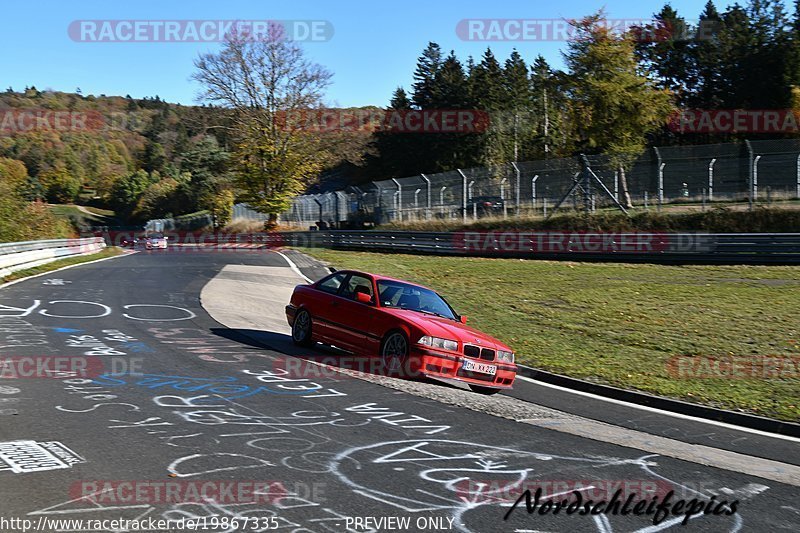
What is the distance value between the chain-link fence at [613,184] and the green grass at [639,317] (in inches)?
150

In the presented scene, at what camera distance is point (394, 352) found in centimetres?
1064

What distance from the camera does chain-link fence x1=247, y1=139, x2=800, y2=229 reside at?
80.7 ft

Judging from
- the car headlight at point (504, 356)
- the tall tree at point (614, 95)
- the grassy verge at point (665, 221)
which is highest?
the tall tree at point (614, 95)

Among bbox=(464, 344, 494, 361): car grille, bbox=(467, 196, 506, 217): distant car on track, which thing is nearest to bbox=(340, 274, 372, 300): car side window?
bbox=(464, 344, 494, 361): car grille

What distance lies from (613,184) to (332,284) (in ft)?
62.5

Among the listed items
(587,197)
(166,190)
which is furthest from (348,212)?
(166,190)

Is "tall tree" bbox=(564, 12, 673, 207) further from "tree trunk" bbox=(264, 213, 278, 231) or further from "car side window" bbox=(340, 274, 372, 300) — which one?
"car side window" bbox=(340, 274, 372, 300)

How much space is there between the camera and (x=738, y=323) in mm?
15109

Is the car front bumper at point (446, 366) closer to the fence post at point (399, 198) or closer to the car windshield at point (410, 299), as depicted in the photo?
the car windshield at point (410, 299)

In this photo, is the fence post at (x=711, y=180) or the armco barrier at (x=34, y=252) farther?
the fence post at (x=711, y=180)

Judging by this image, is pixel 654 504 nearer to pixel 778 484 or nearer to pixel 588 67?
pixel 778 484

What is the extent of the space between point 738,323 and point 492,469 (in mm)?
10553

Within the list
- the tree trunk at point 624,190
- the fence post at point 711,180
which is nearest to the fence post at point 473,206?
the tree trunk at point 624,190

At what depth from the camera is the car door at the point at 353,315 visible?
11.3m
